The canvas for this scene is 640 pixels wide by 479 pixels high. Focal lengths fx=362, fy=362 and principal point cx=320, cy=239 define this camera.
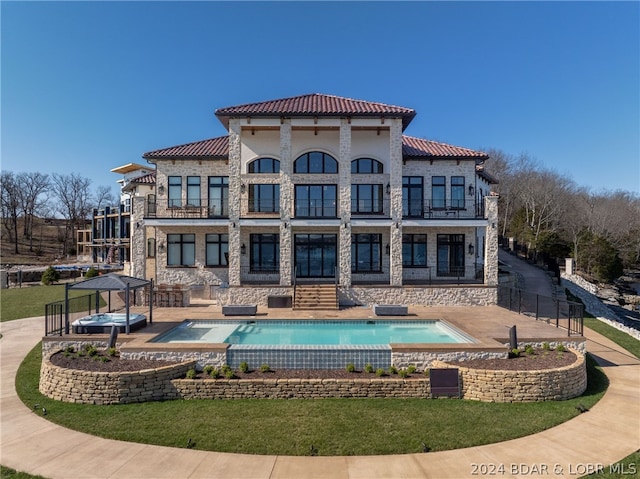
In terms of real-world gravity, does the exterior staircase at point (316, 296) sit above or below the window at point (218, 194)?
below

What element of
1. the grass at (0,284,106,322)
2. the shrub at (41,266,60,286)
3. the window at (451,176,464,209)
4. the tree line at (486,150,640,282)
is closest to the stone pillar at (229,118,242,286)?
the grass at (0,284,106,322)

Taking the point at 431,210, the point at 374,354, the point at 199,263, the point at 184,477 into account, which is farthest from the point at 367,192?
the point at 184,477

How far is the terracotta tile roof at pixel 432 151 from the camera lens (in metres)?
21.6

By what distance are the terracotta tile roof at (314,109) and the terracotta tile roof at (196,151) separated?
1654 millimetres

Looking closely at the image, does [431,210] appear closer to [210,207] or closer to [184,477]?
[210,207]

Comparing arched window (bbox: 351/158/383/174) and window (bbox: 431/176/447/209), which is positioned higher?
arched window (bbox: 351/158/383/174)

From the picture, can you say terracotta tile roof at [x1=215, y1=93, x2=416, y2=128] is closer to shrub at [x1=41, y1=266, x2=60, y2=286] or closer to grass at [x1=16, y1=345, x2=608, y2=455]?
grass at [x1=16, y1=345, x2=608, y2=455]

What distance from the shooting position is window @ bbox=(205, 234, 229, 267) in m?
22.0

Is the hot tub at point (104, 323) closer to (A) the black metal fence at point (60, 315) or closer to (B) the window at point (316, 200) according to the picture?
(A) the black metal fence at point (60, 315)

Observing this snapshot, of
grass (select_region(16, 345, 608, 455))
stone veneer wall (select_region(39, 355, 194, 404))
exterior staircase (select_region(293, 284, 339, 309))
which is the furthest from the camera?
exterior staircase (select_region(293, 284, 339, 309))

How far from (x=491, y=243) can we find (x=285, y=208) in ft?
36.6

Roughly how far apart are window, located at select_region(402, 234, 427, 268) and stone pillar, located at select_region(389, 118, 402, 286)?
2488 mm

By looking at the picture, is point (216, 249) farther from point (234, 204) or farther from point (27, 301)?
point (27, 301)

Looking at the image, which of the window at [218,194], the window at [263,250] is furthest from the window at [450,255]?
the window at [218,194]
